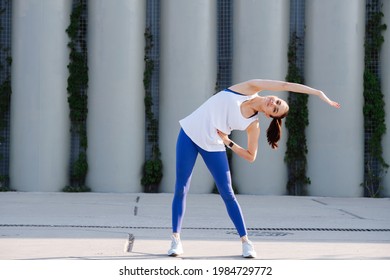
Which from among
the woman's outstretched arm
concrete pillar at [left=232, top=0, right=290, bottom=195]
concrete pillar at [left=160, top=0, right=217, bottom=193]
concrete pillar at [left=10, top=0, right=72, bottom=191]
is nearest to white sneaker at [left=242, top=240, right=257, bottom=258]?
the woman's outstretched arm

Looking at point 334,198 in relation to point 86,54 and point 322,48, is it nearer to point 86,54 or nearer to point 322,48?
point 322,48

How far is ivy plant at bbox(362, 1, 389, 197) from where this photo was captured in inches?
512

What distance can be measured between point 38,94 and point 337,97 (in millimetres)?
5247

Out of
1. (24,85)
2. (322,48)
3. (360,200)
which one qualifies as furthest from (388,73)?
(24,85)

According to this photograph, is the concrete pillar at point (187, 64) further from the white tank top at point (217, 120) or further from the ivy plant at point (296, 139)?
the white tank top at point (217, 120)

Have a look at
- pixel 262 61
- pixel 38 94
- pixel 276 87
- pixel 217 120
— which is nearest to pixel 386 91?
pixel 262 61

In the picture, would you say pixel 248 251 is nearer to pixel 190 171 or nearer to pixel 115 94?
pixel 190 171

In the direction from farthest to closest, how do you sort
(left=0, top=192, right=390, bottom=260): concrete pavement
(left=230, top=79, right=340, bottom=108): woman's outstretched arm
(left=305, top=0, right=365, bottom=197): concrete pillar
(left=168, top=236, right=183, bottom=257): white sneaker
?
(left=305, top=0, right=365, bottom=197): concrete pillar < (left=0, top=192, right=390, bottom=260): concrete pavement < (left=168, top=236, right=183, bottom=257): white sneaker < (left=230, top=79, right=340, bottom=108): woman's outstretched arm

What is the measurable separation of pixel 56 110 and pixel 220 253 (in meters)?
7.51

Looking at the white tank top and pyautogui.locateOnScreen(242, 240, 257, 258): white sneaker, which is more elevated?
the white tank top

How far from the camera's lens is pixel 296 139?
42.7 ft

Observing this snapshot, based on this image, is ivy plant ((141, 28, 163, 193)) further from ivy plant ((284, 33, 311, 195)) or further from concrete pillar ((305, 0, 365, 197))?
concrete pillar ((305, 0, 365, 197))

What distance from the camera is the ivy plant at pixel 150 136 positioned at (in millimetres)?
12984

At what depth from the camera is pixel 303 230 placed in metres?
7.79
